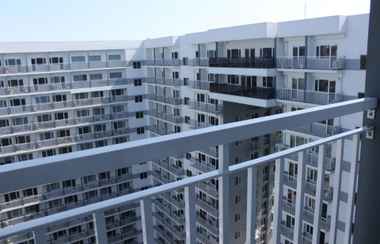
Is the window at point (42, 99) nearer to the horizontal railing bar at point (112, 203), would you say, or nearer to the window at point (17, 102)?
the window at point (17, 102)

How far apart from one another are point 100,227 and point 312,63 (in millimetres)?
7003

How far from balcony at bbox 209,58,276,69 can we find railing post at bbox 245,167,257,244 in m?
7.10

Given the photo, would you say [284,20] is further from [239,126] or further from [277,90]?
[239,126]

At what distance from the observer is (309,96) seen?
702 centimetres

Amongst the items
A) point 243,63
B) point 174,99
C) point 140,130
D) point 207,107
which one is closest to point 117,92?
point 140,130

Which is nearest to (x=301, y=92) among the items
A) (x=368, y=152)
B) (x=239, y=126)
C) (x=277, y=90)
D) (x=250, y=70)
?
(x=277, y=90)

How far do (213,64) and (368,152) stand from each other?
8.34 m

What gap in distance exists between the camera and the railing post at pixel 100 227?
634 mm

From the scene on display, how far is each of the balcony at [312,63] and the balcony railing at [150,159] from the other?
5773mm

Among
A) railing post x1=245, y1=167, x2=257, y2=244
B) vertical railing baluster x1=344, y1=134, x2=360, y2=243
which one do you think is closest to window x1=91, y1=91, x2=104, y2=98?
vertical railing baluster x1=344, y1=134, x2=360, y2=243

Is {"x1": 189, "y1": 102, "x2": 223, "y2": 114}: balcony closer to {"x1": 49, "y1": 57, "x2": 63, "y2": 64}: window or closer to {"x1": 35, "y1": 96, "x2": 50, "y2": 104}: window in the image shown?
{"x1": 49, "y1": 57, "x2": 63, "y2": 64}: window

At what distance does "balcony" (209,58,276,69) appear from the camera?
25.0ft

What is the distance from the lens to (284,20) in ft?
23.3

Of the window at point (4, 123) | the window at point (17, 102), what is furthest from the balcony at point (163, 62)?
the window at point (4, 123)
